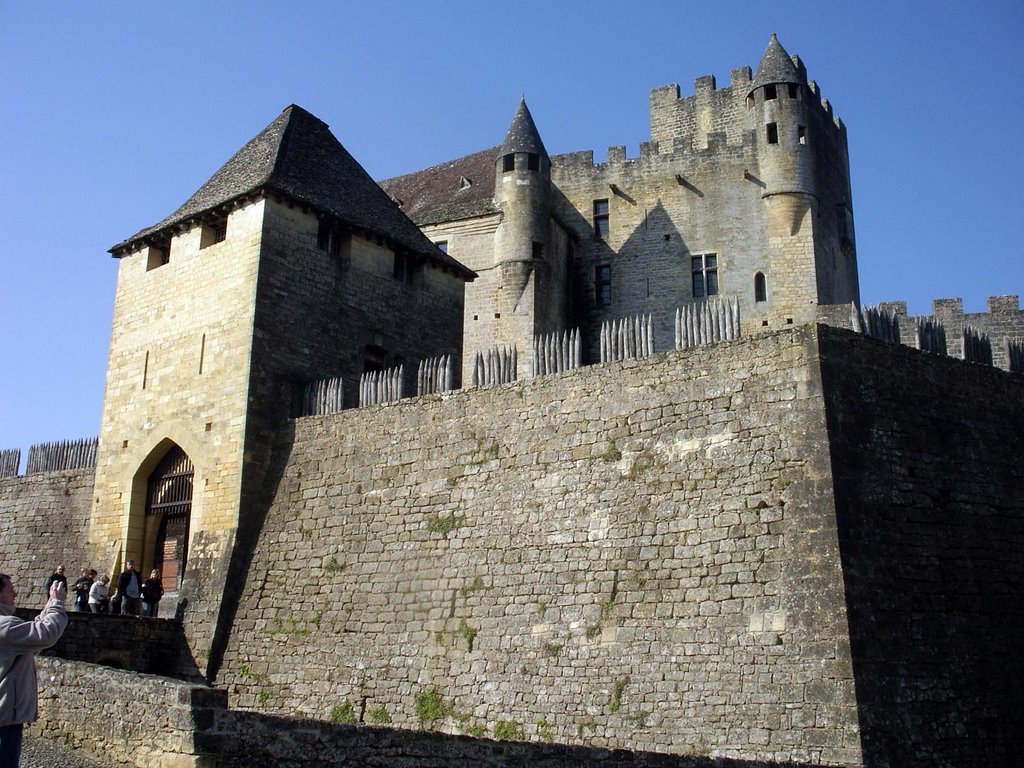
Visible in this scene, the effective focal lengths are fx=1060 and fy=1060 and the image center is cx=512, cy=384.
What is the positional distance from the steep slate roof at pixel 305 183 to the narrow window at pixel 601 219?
14.0 m

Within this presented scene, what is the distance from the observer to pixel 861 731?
35.1 ft

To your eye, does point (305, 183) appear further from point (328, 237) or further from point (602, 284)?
point (602, 284)

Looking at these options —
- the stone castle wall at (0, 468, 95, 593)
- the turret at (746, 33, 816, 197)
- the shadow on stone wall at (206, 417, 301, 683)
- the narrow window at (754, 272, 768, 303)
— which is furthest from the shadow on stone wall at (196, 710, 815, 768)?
the turret at (746, 33, 816, 197)

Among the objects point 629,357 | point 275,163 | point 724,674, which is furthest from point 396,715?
point 275,163

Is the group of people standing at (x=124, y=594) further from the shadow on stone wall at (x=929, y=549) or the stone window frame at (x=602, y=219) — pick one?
the stone window frame at (x=602, y=219)

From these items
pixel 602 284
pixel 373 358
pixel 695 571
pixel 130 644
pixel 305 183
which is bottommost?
pixel 130 644

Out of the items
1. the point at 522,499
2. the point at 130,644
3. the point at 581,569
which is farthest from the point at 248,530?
the point at 581,569

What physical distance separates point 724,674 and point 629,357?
471 cm

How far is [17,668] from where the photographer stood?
6.64m

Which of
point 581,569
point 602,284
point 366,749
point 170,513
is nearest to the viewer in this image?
point 366,749

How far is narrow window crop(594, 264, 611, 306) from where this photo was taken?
3588 centimetres

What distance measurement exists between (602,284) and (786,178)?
22.6 feet

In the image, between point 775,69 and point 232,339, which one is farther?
point 775,69

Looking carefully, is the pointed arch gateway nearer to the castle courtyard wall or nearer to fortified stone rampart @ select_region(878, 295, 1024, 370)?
the castle courtyard wall
